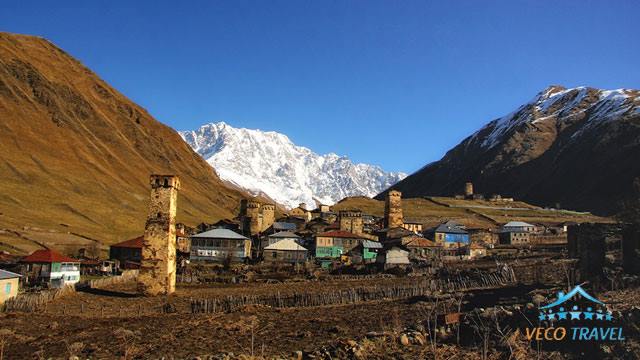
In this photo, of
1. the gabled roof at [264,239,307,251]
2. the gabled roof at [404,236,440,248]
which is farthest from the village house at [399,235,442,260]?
the gabled roof at [264,239,307,251]

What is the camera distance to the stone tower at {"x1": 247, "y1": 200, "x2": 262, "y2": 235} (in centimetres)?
10444

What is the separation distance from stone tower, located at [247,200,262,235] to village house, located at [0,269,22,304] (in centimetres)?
6185

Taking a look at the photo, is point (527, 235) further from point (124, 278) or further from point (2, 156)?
point (2, 156)

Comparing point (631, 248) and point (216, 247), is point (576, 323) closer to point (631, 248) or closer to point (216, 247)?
point (631, 248)

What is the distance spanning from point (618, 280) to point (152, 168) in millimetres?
177175

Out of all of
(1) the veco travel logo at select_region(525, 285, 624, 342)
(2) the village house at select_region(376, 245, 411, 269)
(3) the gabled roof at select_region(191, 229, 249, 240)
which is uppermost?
(3) the gabled roof at select_region(191, 229, 249, 240)

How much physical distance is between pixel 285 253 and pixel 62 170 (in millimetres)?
86245

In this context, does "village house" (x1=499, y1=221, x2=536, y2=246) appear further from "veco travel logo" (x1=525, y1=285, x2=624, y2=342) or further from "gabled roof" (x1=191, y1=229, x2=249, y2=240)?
"veco travel logo" (x1=525, y1=285, x2=624, y2=342)

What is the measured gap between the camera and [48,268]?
59.0 meters

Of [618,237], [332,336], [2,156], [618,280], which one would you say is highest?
[2,156]

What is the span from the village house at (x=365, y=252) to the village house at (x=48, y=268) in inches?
1494

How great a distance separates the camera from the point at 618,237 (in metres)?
41.6

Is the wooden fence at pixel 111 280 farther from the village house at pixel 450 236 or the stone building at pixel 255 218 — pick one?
the village house at pixel 450 236

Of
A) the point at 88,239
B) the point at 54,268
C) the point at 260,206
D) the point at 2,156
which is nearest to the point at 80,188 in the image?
the point at 2,156
